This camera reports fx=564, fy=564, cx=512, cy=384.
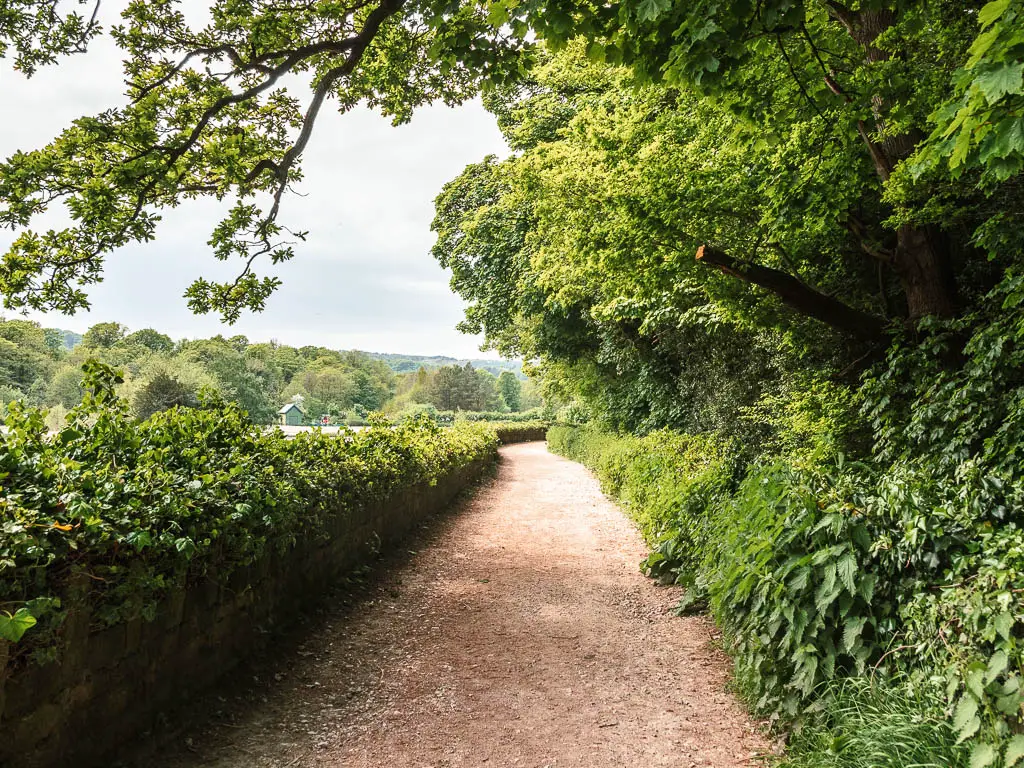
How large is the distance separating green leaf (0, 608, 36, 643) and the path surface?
1322 mm

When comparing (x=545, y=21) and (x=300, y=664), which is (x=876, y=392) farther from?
(x=300, y=664)

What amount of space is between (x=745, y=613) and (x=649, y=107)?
7.98 metres

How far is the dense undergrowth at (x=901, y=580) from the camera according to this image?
2.20 meters

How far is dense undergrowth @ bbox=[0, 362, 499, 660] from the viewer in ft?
7.64

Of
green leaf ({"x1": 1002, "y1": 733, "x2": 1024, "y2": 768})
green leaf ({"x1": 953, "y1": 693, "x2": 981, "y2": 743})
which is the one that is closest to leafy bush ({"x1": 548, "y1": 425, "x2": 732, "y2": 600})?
green leaf ({"x1": 953, "y1": 693, "x2": 981, "y2": 743})

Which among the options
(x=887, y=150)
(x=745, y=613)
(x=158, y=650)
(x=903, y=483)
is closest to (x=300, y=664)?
(x=158, y=650)

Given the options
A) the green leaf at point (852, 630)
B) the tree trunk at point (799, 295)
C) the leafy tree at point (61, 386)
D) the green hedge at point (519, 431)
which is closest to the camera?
the green leaf at point (852, 630)

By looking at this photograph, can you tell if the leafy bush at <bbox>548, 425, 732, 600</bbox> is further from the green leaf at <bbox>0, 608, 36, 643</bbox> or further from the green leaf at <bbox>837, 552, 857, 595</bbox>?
the green leaf at <bbox>0, 608, 36, 643</bbox>

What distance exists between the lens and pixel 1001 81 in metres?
2.30

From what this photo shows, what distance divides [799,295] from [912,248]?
1368mm

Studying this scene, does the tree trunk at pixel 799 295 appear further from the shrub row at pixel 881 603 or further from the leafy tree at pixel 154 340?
the leafy tree at pixel 154 340

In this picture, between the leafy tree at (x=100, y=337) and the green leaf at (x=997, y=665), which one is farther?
the leafy tree at (x=100, y=337)

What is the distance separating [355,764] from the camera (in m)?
3.05

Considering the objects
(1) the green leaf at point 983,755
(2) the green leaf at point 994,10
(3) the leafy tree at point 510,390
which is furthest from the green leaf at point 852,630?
(3) the leafy tree at point 510,390
